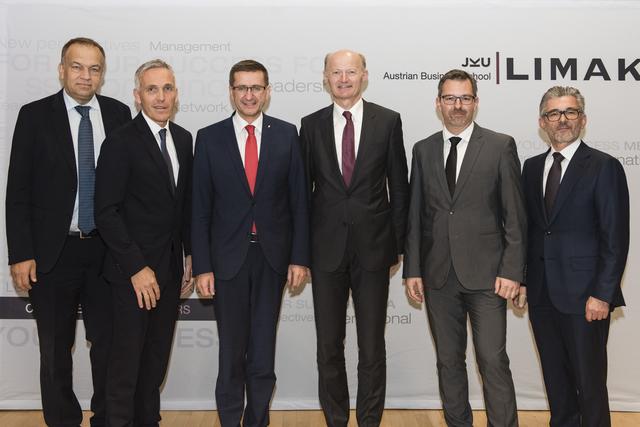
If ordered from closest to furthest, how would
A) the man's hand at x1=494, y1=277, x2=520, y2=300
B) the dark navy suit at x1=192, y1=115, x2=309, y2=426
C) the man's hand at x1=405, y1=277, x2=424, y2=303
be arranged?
the man's hand at x1=494, y1=277, x2=520, y2=300, the dark navy suit at x1=192, y1=115, x2=309, y2=426, the man's hand at x1=405, y1=277, x2=424, y2=303

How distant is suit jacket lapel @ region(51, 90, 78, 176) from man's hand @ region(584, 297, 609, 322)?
2571 millimetres

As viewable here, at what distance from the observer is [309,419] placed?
3949mm

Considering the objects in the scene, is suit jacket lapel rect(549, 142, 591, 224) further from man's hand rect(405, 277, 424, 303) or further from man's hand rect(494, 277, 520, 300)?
man's hand rect(405, 277, 424, 303)

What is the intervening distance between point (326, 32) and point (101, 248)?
195cm

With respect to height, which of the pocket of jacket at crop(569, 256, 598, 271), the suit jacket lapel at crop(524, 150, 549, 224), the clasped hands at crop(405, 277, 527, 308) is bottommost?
the clasped hands at crop(405, 277, 527, 308)

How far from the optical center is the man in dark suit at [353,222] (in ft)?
10.3

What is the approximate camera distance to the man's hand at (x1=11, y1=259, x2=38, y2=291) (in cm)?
316

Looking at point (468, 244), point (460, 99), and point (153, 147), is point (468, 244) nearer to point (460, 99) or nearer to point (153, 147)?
point (460, 99)

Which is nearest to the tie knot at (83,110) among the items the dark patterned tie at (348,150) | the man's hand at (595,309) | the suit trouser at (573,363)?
the dark patterned tie at (348,150)

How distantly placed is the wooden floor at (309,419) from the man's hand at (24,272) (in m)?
1.08

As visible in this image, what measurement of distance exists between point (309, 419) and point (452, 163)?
1.89 meters

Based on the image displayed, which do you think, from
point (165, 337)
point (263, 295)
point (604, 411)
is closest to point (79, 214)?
point (165, 337)

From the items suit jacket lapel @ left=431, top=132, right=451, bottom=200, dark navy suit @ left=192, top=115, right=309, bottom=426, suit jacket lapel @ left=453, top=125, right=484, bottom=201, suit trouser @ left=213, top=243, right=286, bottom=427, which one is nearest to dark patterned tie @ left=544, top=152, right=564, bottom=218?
suit jacket lapel @ left=453, top=125, right=484, bottom=201

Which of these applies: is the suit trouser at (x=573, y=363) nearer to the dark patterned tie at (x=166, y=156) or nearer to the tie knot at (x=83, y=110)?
the dark patterned tie at (x=166, y=156)
